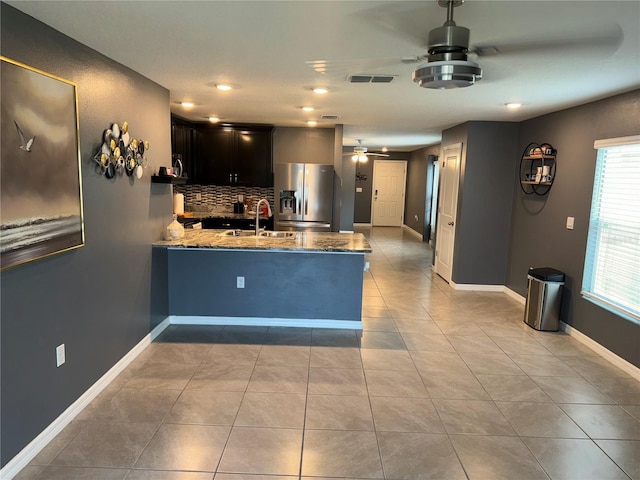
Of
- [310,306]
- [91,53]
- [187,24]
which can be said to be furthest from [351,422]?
[91,53]

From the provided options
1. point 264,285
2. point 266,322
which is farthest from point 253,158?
point 266,322

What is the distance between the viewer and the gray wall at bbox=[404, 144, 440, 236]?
10.1 meters

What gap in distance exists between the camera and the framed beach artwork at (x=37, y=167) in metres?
1.90

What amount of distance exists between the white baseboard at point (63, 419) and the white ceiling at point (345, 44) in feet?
7.26

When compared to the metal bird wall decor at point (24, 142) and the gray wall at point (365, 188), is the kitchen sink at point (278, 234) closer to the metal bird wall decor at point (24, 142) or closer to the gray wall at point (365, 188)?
the metal bird wall decor at point (24, 142)

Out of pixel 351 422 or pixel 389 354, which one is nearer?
pixel 351 422

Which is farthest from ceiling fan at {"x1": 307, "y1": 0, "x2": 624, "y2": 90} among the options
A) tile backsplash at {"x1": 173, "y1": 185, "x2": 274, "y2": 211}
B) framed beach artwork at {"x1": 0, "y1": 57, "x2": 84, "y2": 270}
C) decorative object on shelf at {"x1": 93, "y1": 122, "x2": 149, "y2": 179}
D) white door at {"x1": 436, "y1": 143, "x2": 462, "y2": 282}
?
tile backsplash at {"x1": 173, "y1": 185, "x2": 274, "y2": 211}

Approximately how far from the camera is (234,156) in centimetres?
629

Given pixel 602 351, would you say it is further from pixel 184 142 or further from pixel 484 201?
pixel 184 142

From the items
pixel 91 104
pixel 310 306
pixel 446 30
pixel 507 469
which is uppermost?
pixel 446 30

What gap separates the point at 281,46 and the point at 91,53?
4.10 ft

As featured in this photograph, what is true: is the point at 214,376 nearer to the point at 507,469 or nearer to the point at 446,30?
the point at 507,469

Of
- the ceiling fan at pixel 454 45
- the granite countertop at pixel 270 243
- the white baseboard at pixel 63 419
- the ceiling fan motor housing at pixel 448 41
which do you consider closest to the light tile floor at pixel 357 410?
the white baseboard at pixel 63 419

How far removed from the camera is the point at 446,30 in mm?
1936
